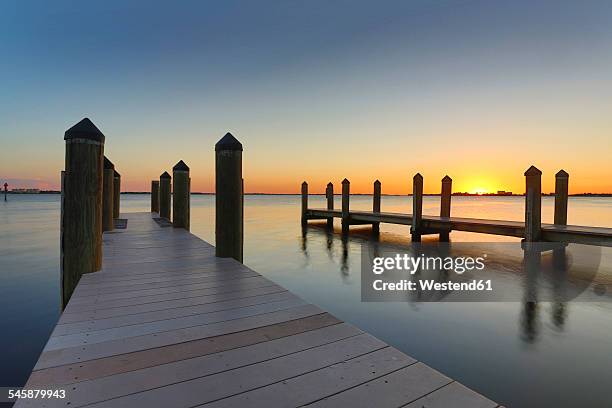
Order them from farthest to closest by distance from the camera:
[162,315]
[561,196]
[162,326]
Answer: [561,196] → [162,315] → [162,326]

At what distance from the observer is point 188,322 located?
2.84 metres

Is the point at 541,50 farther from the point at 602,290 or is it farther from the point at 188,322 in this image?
the point at 188,322

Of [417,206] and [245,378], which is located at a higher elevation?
[417,206]

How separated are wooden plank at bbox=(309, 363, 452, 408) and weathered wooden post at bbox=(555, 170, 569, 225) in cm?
1345

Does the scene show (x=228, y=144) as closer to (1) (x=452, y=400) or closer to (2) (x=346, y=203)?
(1) (x=452, y=400)

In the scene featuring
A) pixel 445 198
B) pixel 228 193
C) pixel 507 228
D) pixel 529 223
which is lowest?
pixel 507 228

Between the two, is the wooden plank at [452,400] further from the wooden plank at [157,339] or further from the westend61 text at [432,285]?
the westend61 text at [432,285]

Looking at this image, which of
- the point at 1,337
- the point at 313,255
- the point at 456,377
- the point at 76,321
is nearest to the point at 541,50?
the point at 313,255

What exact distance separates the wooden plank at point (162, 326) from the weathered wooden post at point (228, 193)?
2.55 m

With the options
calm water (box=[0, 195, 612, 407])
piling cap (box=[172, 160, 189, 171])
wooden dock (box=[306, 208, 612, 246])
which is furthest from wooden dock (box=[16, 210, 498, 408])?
wooden dock (box=[306, 208, 612, 246])

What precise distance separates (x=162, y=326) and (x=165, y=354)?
560 mm

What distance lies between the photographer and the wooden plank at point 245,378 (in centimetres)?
171

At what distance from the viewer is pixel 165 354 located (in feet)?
7.36

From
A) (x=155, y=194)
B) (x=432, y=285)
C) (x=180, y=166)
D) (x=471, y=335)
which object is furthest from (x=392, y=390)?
(x=155, y=194)
